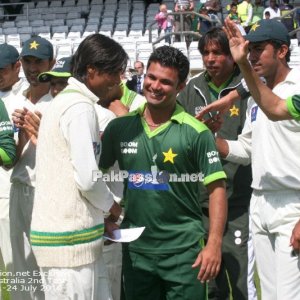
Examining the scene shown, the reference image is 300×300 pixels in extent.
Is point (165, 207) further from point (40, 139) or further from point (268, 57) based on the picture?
point (268, 57)

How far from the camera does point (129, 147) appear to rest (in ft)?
12.3

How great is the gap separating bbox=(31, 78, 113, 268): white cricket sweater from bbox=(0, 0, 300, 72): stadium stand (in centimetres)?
1445

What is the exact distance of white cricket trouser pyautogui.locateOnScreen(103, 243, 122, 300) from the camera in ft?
15.8

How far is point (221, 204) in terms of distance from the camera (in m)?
3.56

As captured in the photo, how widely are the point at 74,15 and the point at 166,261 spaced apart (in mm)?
21927

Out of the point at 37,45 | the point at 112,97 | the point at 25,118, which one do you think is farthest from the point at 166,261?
the point at 37,45

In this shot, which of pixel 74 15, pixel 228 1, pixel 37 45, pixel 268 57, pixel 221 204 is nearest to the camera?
pixel 221 204

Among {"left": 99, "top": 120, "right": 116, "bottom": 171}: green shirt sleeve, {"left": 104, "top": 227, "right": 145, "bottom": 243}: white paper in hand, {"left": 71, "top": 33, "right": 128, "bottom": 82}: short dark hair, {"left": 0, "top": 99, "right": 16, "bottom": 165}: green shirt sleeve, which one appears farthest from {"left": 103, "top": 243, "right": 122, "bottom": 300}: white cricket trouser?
{"left": 71, "top": 33, "right": 128, "bottom": 82}: short dark hair

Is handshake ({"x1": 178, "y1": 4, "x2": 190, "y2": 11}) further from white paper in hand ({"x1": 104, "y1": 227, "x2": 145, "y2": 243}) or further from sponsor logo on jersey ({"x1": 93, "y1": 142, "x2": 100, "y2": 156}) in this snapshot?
sponsor logo on jersey ({"x1": 93, "y1": 142, "x2": 100, "y2": 156})

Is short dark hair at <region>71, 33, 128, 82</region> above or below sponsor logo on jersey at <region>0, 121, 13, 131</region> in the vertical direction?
above

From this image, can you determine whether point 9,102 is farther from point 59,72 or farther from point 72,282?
point 72,282

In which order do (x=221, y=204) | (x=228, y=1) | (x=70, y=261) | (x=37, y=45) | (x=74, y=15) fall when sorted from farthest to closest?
(x=74, y=15) → (x=228, y=1) → (x=37, y=45) → (x=221, y=204) → (x=70, y=261)

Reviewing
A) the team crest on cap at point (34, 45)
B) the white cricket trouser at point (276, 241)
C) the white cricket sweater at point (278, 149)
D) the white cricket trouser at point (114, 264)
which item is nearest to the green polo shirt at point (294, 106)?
the white cricket sweater at point (278, 149)

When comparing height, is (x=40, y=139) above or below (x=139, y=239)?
above
